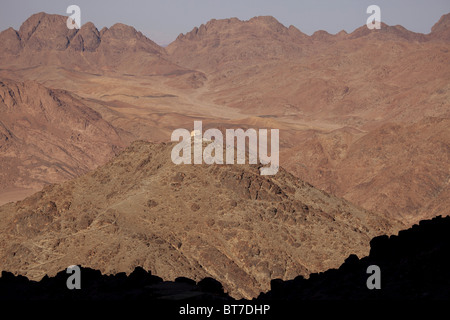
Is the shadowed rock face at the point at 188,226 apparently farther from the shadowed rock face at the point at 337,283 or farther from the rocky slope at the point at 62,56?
the rocky slope at the point at 62,56

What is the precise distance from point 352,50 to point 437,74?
1715 inches

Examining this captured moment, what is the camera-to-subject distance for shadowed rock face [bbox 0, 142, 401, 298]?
3134 centimetres

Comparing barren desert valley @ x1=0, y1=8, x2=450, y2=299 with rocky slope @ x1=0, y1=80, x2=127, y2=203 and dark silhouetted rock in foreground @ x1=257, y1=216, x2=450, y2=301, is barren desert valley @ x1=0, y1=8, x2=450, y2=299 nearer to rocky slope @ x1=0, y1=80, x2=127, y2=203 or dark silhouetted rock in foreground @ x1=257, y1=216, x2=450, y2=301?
rocky slope @ x1=0, y1=80, x2=127, y2=203

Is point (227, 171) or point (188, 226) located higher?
point (227, 171)

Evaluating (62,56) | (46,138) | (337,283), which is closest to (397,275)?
(337,283)

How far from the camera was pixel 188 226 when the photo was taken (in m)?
33.6

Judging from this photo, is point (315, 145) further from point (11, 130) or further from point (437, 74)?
point (437, 74)

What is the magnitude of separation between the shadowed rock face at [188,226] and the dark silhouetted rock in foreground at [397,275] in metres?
6.85

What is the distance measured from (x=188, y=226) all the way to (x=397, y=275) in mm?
14764

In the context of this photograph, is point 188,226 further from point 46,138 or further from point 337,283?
point 46,138

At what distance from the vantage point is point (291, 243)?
3356cm

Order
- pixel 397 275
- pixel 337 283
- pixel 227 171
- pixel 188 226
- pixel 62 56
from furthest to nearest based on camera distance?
1. pixel 62 56
2. pixel 227 171
3. pixel 188 226
4. pixel 337 283
5. pixel 397 275

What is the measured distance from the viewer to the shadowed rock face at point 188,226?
31.3m

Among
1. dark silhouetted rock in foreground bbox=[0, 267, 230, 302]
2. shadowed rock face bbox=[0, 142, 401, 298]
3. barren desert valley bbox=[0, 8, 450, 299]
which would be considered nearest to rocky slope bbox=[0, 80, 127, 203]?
barren desert valley bbox=[0, 8, 450, 299]
